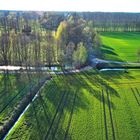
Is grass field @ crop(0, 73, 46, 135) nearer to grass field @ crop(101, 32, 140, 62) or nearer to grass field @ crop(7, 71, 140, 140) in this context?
grass field @ crop(7, 71, 140, 140)

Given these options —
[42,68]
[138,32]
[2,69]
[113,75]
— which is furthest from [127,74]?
[138,32]

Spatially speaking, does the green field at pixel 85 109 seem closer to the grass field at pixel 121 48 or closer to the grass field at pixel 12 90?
the grass field at pixel 12 90

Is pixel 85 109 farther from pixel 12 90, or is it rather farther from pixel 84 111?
pixel 12 90

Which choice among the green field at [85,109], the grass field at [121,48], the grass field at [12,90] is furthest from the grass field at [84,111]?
the grass field at [121,48]

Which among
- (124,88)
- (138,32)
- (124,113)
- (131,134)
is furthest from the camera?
(138,32)

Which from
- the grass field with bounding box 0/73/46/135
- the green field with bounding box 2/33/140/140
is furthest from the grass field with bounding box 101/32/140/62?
the grass field with bounding box 0/73/46/135

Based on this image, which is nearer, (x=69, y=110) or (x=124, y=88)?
(x=69, y=110)

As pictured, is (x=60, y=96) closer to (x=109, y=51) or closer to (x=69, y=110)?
(x=69, y=110)
